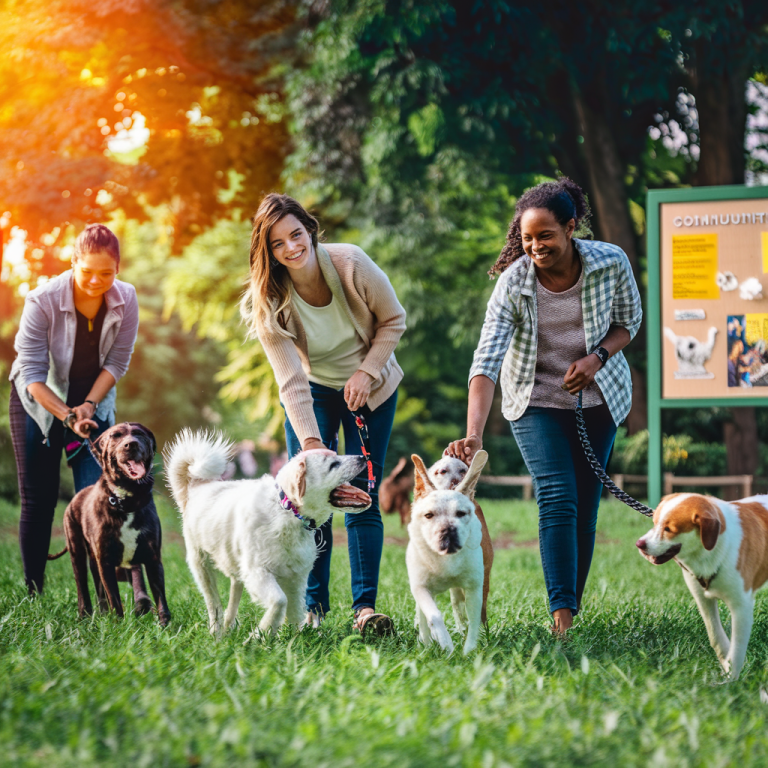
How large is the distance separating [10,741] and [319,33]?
12.2 metres

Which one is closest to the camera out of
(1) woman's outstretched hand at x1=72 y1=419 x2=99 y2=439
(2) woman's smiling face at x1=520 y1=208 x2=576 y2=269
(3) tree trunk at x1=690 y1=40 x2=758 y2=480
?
(2) woman's smiling face at x1=520 y1=208 x2=576 y2=269

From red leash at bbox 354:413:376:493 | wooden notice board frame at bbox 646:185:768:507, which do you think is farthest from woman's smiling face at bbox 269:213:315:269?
wooden notice board frame at bbox 646:185:768:507

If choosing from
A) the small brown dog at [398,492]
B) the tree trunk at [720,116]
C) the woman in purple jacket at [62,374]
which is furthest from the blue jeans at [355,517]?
the tree trunk at [720,116]

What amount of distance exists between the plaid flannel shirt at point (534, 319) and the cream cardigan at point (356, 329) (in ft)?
1.61

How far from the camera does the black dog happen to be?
4.35 meters

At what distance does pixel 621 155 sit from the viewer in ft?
43.9

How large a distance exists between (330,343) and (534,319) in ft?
3.41

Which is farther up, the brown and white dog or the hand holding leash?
the hand holding leash

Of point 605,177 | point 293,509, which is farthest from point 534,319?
point 605,177

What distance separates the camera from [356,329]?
4.42 m

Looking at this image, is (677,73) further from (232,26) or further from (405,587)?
(405,587)

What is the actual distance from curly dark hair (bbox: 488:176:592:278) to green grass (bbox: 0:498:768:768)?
6.19 feet

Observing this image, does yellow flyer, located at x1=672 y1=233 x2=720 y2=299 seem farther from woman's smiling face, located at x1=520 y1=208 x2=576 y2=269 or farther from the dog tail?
the dog tail

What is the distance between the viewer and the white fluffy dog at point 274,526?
3.83 m
